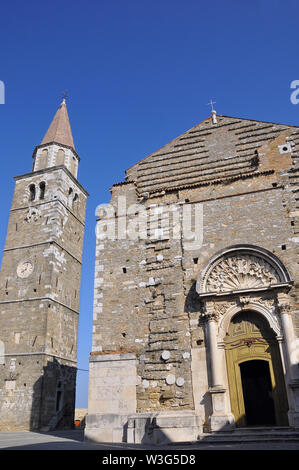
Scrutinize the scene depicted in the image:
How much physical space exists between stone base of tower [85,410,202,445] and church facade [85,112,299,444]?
2 centimetres

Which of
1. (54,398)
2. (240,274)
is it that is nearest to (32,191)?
(54,398)

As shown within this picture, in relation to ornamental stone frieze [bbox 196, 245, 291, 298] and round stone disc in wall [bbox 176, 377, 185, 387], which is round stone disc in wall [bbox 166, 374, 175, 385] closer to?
round stone disc in wall [bbox 176, 377, 185, 387]

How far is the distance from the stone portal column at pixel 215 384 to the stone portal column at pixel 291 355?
4.61 ft

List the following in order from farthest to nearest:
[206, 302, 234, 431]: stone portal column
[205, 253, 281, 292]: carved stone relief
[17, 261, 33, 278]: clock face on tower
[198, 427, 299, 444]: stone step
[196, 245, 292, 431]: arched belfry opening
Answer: [17, 261, 33, 278]: clock face on tower, [205, 253, 281, 292]: carved stone relief, [196, 245, 292, 431]: arched belfry opening, [206, 302, 234, 431]: stone portal column, [198, 427, 299, 444]: stone step

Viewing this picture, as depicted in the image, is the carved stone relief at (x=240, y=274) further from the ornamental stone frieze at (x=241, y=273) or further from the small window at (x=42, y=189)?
the small window at (x=42, y=189)

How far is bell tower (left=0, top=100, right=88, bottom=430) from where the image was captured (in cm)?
1827

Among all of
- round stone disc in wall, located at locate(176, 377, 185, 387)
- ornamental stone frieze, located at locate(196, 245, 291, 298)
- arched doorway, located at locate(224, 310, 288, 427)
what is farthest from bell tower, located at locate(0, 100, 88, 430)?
ornamental stone frieze, located at locate(196, 245, 291, 298)

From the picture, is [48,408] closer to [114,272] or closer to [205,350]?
[114,272]

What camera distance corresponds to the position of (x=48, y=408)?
18.2 meters

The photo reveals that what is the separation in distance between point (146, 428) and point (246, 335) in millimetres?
3327

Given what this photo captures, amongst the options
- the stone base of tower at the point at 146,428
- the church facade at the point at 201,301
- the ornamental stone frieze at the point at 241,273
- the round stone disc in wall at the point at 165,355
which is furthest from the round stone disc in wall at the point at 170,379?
the ornamental stone frieze at the point at 241,273

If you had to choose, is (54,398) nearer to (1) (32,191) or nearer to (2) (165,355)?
(2) (165,355)

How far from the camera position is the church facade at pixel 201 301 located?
29.7ft
